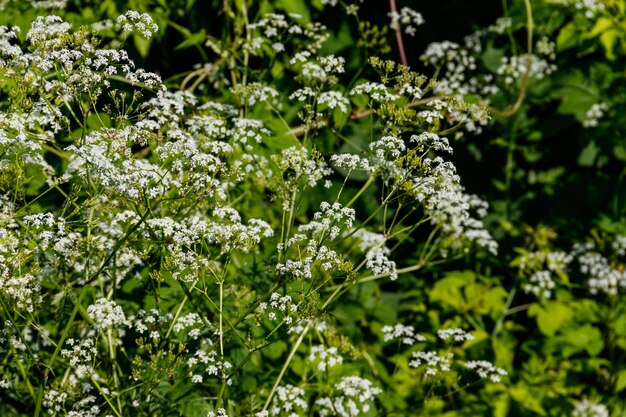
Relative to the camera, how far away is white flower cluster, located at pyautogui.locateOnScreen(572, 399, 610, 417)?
5.06 meters

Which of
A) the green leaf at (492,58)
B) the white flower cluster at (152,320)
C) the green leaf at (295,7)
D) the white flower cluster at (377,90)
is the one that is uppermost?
the green leaf at (295,7)

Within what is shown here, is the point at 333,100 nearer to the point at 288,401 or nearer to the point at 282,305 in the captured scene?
the point at 282,305

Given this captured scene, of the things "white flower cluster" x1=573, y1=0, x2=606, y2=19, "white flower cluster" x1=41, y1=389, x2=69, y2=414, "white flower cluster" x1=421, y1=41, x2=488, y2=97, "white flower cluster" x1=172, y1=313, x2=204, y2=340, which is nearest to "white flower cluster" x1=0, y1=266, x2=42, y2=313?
"white flower cluster" x1=41, y1=389, x2=69, y2=414

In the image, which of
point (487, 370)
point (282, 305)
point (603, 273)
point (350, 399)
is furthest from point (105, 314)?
point (603, 273)

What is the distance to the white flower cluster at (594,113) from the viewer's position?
5625 mm

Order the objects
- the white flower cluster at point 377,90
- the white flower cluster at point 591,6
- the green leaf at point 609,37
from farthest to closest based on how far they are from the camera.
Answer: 1. the white flower cluster at point 591,6
2. the green leaf at point 609,37
3. the white flower cluster at point 377,90

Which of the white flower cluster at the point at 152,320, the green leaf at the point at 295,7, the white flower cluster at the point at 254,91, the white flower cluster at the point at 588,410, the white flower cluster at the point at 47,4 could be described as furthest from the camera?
the white flower cluster at the point at 588,410

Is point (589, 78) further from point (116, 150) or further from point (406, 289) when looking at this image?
point (116, 150)

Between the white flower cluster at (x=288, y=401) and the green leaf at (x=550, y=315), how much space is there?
107 inches

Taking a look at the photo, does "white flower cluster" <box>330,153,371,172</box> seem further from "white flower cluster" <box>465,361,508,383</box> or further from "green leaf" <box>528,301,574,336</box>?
"green leaf" <box>528,301,574,336</box>

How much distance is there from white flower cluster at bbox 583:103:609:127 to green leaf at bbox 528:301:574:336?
1490mm

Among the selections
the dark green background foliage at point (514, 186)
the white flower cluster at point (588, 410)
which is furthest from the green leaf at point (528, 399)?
the white flower cluster at point (588, 410)

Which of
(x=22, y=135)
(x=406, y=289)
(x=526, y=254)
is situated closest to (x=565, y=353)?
(x=526, y=254)

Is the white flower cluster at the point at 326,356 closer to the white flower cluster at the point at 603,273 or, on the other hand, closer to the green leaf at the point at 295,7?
the green leaf at the point at 295,7
